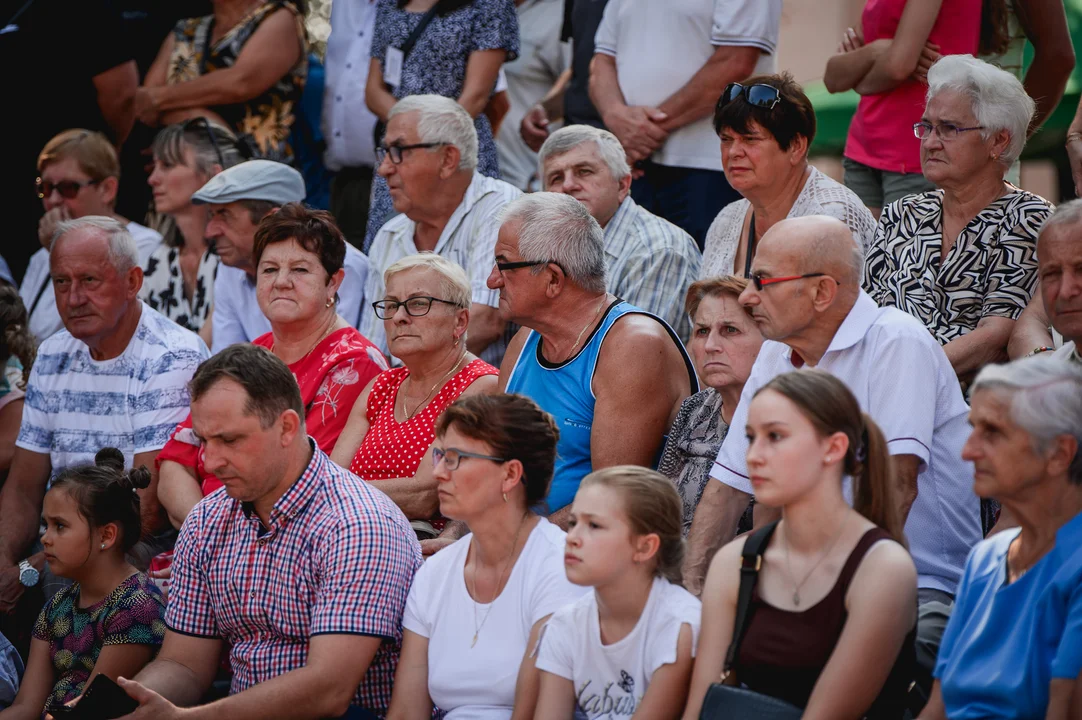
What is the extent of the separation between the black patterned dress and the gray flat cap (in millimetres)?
761

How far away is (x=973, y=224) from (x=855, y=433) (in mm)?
1683

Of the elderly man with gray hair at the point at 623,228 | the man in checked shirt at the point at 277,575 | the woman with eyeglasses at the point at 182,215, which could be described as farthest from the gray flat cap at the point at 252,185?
the man in checked shirt at the point at 277,575

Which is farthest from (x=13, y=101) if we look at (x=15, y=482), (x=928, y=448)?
(x=928, y=448)

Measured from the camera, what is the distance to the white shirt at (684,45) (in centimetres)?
585

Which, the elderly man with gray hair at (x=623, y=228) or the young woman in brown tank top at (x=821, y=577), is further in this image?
the elderly man with gray hair at (x=623, y=228)

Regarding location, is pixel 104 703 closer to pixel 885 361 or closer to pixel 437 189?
pixel 885 361

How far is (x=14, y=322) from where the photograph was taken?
5.91 metres

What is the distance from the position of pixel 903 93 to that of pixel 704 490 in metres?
2.08

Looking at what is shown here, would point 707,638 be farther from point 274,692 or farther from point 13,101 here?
point 13,101

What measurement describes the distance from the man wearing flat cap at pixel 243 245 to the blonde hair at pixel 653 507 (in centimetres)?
283

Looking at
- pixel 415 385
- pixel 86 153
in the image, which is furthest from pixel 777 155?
pixel 86 153

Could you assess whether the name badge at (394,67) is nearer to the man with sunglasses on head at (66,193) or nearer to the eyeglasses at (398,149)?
the eyeglasses at (398,149)

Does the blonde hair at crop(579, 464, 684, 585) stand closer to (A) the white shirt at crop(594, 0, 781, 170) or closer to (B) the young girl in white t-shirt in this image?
(B) the young girl in white t-shirt

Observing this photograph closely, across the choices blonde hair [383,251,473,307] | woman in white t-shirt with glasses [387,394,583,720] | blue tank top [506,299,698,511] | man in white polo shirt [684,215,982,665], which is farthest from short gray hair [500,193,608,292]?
woman in white t-shirt with glasses [387,394,583,720]
